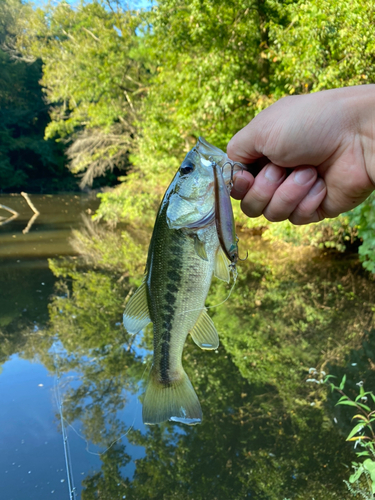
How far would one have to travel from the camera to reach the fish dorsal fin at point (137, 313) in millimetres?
1695

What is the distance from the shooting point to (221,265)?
65.3 inches

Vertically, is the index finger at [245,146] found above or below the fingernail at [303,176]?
above

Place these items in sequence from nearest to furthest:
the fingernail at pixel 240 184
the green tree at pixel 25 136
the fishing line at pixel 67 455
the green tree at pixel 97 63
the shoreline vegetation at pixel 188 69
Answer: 1. the fingernail at pixel 240 184
2. the fishing line at pixel 67 455
3. the shoreline vegetation at pixel 188 69
4. the green tree at pixel 97 63
5. the green tree at pixel 25 136

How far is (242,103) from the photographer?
1073cm

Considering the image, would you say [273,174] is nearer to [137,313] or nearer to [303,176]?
[303,176]

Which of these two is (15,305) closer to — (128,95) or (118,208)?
(118,208)

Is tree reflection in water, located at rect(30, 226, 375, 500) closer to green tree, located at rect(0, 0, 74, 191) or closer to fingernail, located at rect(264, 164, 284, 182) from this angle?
fingernail, located at rect(264, 164, 284, 182)

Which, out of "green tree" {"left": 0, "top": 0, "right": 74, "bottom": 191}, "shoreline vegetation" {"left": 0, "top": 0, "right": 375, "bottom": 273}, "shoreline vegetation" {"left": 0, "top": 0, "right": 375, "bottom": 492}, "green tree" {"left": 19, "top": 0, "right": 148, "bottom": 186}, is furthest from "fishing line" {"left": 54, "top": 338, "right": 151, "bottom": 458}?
"green tree" {"left": 0, "top": 0, "right": 74, "bottom": 191}

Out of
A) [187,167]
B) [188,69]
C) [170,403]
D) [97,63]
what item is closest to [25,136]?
[97,63]

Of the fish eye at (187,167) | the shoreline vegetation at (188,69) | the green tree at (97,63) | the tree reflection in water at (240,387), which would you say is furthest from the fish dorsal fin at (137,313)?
the green tree at (97,63)

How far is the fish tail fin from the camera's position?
5.49 feet

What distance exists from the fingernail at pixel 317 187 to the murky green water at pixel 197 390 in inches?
48.6

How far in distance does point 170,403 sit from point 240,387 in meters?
3.63

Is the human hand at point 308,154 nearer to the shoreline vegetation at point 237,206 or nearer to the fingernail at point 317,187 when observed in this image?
the fingernail at point 317,187
